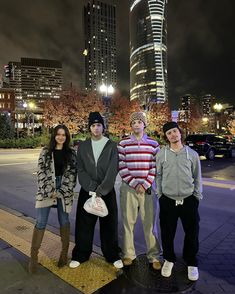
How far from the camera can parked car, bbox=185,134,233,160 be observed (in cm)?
1856

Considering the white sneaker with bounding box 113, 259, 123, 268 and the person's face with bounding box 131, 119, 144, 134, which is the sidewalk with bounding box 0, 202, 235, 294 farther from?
the person's face with bounding box 131, 119, 144, 134

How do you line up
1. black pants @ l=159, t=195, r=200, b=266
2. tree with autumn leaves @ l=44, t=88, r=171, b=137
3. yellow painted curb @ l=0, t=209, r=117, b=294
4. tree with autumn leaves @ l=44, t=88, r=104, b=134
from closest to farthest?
yellow painted curb @ l=0, t=209, r=117, b=294 → black pants @ l=159, t=195, r=200, b=266 → tree with autumn leaves @ l=44, t=88, r=104, b=134 → tree with autumn leaves @ l=44, t=88, r=171, b=137

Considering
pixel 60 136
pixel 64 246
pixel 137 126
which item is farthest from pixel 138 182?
A: pixel 64 246

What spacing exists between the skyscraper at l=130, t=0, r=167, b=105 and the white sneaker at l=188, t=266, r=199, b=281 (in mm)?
147093

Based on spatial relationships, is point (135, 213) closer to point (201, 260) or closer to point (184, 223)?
point (184, 223)

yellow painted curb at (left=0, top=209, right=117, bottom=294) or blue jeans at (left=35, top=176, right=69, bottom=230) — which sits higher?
blue jeans at (left=35, top=176, right=69, bottom=230)

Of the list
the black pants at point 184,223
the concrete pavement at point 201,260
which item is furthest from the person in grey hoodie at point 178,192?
the concrete pavement at point 201,260

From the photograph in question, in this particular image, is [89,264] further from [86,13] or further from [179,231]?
[86,13]

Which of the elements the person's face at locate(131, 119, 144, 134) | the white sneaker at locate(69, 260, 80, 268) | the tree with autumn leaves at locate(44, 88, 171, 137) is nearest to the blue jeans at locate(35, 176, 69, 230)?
the white sneaker at locate(69, 260, 80, 268)

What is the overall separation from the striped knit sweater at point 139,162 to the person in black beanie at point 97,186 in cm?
14

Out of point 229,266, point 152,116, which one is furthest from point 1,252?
point 152,116

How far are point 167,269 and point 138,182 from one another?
1112 millimetres

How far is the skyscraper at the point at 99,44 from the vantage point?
125850mm

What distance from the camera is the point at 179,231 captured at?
5.19 meters
